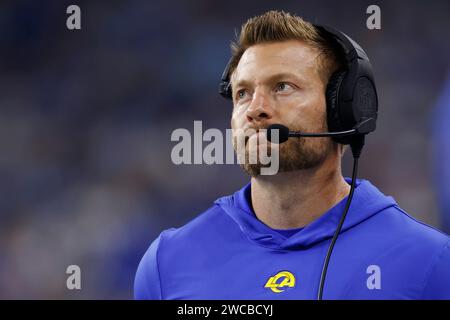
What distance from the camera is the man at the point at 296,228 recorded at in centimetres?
158

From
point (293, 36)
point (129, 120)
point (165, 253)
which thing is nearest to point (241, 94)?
point (293, 36)

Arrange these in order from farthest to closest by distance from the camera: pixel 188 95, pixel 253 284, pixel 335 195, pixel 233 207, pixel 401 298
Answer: pixel 188 95
pixel 233 207
pixel 335 195
pixel 253 284
pixel 401 298

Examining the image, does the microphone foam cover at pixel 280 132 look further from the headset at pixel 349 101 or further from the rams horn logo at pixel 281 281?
the rams horn logo at pixel 281 281

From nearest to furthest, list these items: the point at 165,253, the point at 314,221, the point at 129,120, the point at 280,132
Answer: the point at 280,132 < the point at 314,221 < the point at 165,253 < the point at 129,120

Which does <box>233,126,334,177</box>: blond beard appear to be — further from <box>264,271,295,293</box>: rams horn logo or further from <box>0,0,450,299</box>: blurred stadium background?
<box>0,0,450,299</box>: blurred stadium background

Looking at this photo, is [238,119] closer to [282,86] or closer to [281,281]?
[282,86]

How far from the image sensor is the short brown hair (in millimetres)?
1705

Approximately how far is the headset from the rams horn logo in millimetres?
85

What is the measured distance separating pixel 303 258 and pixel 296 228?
0.28 ft

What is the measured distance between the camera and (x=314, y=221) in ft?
5.57

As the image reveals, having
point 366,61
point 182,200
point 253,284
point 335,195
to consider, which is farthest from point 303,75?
point 182,200

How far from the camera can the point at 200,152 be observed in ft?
10.9

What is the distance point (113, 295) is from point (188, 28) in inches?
→ 58.9

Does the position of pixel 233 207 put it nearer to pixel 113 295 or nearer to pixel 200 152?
pixel 200 152
